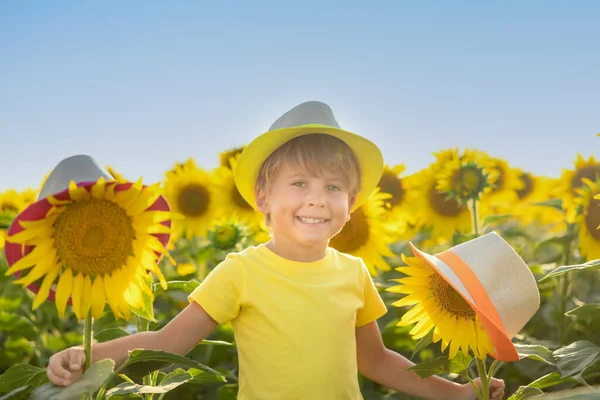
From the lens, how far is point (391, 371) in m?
2.52

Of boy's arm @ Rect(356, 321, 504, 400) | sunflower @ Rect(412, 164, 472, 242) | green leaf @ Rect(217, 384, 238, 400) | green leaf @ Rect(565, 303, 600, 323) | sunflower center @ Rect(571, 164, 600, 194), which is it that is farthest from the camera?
sunflower @ Rect(412, 164, 472, 242)

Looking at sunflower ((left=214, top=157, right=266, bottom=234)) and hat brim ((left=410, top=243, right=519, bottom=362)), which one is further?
sunflower ((left=214, top=157, right=266, bottom=234))

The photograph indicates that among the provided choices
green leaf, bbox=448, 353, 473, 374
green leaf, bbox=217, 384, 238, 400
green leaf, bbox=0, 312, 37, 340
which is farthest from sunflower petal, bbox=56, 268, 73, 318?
green leaf, bbox=0, 312, 37, 340

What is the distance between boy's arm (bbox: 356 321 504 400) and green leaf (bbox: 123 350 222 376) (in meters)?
0.91

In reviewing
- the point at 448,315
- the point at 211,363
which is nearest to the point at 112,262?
the point at 448,315

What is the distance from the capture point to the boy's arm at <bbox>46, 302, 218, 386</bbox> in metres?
1.72

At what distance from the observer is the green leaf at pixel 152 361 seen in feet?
5.46

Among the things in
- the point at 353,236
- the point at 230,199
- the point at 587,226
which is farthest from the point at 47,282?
the point at 230,199

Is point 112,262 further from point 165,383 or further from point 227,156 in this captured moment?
point 227,156

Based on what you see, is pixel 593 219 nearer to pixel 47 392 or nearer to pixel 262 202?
pixel 262 202

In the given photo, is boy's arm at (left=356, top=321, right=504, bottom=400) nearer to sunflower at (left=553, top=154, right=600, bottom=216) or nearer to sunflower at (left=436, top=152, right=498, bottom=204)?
sunflower at (left=436, top=152, right=498, bottom=204)

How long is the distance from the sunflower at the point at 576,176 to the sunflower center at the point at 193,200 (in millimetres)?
2953

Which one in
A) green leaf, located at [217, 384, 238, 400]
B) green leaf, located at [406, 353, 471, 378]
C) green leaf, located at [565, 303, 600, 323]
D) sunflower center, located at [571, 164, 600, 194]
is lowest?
green leaf, located at [217, 384, 238, 400]

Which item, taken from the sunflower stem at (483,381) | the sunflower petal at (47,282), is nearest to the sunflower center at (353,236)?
the sunflower stem at (483,381)
